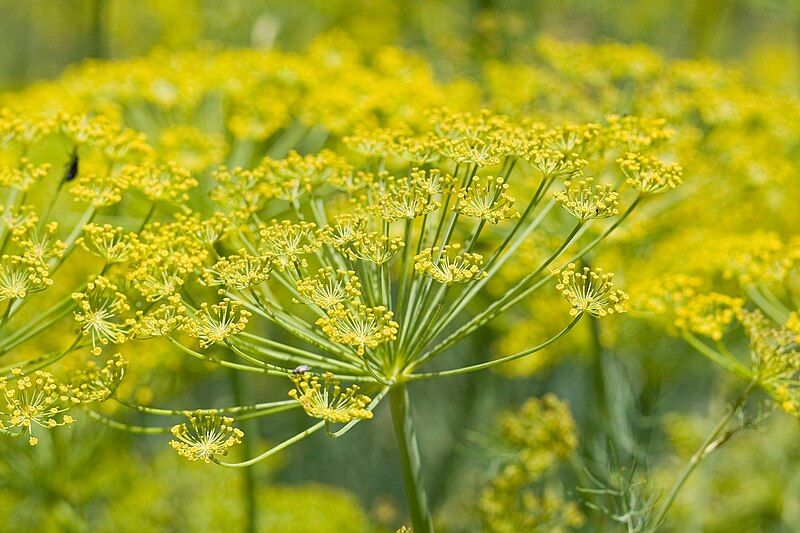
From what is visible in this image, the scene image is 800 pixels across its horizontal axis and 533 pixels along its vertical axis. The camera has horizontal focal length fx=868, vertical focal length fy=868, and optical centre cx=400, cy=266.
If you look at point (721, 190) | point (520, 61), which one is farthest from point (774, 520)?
point (520, 61)

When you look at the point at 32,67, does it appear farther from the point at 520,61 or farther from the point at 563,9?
the point at 520,61

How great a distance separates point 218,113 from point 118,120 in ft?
1.58

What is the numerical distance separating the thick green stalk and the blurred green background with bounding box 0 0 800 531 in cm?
89

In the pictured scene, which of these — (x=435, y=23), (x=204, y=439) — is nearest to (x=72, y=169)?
(x=204, y=439)

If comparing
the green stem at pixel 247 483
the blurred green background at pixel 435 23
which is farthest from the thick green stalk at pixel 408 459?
the blurred green background at pixel 435 23

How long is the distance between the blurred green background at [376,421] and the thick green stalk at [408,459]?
89cm

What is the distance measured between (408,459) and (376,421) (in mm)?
3841

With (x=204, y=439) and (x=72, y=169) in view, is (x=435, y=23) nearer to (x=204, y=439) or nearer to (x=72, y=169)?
(x=72, y=169)

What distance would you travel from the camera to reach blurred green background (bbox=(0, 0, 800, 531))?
12.2 feet

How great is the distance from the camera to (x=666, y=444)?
3723 mm

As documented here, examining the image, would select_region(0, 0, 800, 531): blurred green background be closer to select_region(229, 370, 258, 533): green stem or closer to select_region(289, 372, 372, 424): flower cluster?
select_region(229, 370, 258, 533): green stem

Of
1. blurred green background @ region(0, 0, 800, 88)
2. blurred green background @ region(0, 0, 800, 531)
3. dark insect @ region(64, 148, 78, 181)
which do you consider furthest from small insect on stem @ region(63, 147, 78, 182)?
blurred green background @ region(0, 0, 800, 88)

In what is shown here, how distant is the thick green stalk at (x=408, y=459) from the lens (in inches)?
91.7

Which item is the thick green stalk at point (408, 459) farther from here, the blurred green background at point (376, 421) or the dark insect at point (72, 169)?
the dark insect at point (72, 169)
